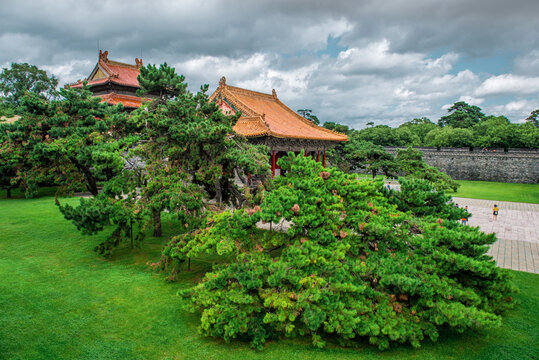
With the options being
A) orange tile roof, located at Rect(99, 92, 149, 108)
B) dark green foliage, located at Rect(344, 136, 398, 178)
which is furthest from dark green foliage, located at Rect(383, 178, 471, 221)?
orange tile roof, located at Rect(99, 92, 149, 108)

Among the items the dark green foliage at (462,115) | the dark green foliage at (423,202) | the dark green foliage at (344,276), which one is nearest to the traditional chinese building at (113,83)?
the dark green foliage at (344,276)

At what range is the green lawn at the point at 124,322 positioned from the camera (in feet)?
17.7

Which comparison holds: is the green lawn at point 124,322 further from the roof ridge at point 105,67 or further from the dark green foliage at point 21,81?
the dark green foliage at point 21,81

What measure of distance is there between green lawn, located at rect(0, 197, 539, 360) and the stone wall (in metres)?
28.9

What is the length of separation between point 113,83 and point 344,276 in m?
22.7

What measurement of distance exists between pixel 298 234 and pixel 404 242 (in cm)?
192

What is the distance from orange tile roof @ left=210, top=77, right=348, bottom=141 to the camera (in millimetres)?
15500

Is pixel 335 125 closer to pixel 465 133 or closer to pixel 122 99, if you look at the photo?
pixel 465 133

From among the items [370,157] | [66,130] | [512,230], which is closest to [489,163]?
[370,157]

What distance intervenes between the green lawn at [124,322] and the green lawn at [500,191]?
17.1m

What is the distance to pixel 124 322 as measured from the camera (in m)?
6.25

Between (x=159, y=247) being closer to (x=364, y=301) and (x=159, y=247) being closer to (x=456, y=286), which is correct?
(x=364, y=301)

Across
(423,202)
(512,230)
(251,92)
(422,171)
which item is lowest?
(512,230)

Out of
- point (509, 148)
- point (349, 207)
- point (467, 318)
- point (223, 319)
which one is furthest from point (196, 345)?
point (509, 148)
